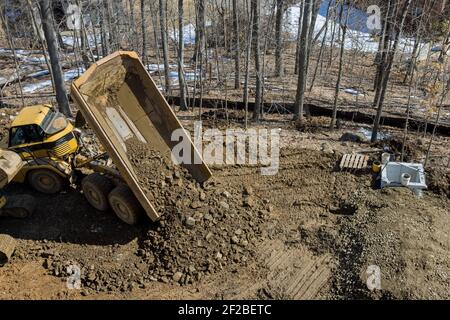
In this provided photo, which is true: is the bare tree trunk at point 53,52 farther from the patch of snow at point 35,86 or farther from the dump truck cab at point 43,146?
the patch of snow at point 35,86

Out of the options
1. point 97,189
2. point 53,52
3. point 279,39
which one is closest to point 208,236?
point 97,189

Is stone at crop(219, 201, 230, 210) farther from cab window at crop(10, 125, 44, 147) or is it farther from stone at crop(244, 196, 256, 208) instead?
cab window at crop(10, 125, 44, 147)

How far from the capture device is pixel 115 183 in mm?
8469

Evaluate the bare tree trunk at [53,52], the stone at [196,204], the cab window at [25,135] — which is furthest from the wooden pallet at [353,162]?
the bare tree trunk at [53,52]

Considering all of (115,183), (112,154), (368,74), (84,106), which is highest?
(84,106)

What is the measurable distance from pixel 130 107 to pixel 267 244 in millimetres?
4183

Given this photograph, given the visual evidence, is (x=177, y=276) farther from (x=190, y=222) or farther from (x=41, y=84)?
(x=41, y=84)

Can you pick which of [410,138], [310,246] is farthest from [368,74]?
[310,246]

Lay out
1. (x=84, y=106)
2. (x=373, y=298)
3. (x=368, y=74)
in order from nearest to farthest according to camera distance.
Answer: (x=373, y=298), (x=84, y=106), (x=368, y=74)

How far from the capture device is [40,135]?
859 cm

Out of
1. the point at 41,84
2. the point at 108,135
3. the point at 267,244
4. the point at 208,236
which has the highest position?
the point at 108,135

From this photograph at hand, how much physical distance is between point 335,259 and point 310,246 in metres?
0.53

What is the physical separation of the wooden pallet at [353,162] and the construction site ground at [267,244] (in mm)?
218
